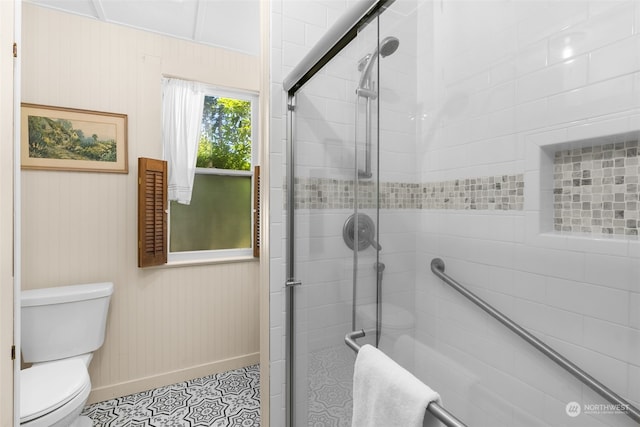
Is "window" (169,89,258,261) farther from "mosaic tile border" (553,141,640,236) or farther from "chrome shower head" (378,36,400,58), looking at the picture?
"mosaic tile border" (553,141,640,236)

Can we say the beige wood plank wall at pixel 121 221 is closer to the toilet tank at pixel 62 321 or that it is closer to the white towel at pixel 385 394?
the toilet tank at pixel 62 321

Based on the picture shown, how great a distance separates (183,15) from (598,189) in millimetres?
2223

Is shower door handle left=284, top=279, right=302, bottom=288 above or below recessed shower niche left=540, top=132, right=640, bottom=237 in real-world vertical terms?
below

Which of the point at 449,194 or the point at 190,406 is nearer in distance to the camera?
the point at 449,194

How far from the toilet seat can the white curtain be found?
111cm

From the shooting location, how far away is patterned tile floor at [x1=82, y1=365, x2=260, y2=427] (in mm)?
1743

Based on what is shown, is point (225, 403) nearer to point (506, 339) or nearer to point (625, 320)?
point (506, 339)

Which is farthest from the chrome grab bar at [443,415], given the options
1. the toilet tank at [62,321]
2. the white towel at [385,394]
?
the toilet tank at [62,321]

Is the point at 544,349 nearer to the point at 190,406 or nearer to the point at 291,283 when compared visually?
the point at 291,283

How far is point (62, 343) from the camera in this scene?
1.71 meters

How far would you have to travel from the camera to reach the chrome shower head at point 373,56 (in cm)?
90

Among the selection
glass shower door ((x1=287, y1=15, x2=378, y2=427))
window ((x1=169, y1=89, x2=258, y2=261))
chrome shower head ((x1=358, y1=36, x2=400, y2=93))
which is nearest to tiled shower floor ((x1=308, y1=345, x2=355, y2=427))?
glass shower door ((x1=287, y1=15, x2=378, y2=427))

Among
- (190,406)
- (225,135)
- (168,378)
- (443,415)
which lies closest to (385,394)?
(443,415)

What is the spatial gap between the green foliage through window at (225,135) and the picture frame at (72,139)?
536 mm
